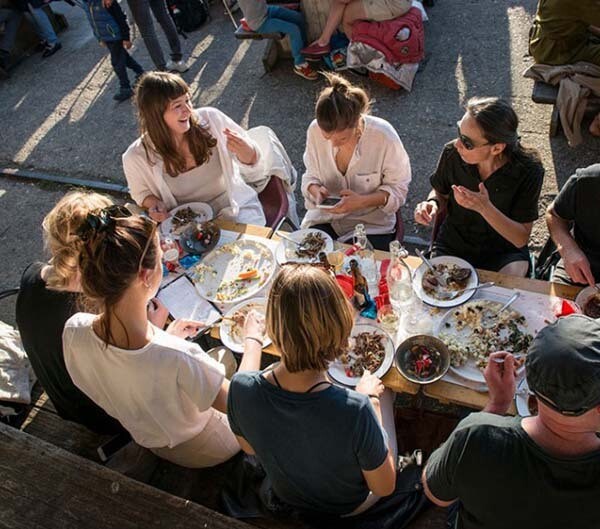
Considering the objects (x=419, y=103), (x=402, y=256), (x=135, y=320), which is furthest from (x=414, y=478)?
(x=419, y=103)

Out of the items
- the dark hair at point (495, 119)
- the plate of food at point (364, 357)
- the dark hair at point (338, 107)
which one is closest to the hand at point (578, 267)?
the dark hair at point (495, 119)

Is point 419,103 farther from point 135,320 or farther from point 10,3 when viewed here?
point 10,3

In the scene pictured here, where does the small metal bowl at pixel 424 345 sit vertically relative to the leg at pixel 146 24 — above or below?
below

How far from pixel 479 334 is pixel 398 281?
0.50 metres

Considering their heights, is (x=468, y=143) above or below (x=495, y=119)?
below

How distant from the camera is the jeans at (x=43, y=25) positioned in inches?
319

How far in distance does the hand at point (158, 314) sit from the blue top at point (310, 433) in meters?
0.93

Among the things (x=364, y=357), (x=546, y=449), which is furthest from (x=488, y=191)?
(x=546, y=449)

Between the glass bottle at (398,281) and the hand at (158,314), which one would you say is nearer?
the glass bottle at (398,281)

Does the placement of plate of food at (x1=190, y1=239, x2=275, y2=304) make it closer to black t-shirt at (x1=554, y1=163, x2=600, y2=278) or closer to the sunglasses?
the sunglasses

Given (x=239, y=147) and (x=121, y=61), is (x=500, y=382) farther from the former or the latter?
(x=121, y=61)

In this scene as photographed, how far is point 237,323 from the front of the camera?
274 cm

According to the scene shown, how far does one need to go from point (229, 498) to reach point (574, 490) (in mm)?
1499

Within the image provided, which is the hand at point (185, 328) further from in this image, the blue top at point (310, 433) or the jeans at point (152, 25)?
the jeans at point (152, 25)
